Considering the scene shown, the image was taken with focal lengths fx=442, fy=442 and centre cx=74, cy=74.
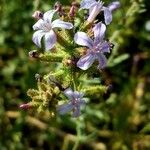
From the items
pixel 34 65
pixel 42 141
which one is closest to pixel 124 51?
pixel 34 65

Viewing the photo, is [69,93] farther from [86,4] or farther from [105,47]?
[86,4]

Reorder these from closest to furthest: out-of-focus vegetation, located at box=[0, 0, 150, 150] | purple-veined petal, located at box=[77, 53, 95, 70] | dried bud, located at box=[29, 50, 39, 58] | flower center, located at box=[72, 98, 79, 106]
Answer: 1. purple-veined petal, located at box=[77, 53, 95, 70]
2. dried bud, located at box=[29, 50, 39, 58]
3. flower center, located at box=[72, 98, 79, 106]
4. out-of-focus vegetation, located at box=[0, 0, 150, 150]

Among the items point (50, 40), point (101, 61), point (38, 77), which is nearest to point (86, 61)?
point (101, 61)

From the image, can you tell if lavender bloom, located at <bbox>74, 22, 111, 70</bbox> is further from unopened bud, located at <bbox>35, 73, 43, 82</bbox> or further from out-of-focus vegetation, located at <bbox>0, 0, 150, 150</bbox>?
out-of-focus vegetation, located at <bbox>0, 0, 150, 150</bbox>

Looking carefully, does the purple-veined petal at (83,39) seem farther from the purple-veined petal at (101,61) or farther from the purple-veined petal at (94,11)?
the purple-veined petal at (94,11)

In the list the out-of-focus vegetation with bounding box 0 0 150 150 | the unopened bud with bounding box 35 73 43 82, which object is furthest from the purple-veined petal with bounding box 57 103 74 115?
the out-of-focus vegetation with bounding box 0 0 150 150

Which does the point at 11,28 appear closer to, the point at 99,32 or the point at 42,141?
the point at 42,141

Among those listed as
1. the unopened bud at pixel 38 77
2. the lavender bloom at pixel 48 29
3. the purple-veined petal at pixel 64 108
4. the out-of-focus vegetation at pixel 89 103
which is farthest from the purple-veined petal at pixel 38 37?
the out-of-focus vegetation at pixel 89 103
